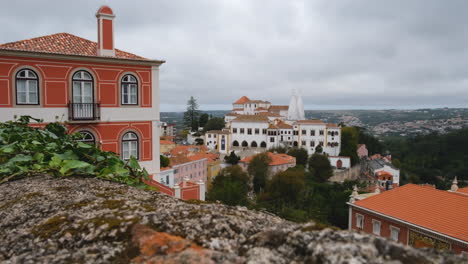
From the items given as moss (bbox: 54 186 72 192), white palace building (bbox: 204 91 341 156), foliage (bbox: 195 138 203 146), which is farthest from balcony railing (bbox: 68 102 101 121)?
foliage (bbox: 195 138 203 146)

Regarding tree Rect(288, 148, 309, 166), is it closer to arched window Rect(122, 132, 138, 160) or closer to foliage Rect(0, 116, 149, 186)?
arched window Rect(122, 132, 138, 160)

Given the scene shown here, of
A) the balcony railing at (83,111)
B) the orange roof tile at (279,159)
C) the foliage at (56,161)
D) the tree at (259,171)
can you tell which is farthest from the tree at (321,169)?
the foliage at (56,161)

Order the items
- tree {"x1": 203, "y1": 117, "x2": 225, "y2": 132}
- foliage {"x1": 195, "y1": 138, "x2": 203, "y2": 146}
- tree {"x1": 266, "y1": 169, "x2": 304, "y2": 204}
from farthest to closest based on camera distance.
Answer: tree {"x1": 203, "y1": 117, "x2": 225, "y2": 132}, foliage {"x1": 195, "y1": 138, "x2": 203, "y2": 146}, tree {"x1": 266, "y1": 169, "x2": 304, "y2": 204}

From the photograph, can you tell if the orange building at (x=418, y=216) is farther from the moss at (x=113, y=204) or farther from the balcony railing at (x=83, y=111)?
the moss at (x=113, y=204)

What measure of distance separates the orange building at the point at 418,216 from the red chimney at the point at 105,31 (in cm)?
1523

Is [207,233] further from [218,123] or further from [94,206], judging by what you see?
[218,123]

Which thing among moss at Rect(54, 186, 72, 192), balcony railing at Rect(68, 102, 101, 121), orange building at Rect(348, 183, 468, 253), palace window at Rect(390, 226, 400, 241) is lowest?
palace window at Rect(390, 226, 400, 241)

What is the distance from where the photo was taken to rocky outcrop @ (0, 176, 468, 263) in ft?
4.73

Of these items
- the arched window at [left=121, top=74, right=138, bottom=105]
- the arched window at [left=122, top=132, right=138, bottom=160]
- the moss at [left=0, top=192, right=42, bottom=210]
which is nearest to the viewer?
the moss at [left=0, top=192, right=42, bottom=210]

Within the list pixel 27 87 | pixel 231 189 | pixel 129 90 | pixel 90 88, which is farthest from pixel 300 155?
pixel 27 87

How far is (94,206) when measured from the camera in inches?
94.3

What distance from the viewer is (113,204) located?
7.86ft

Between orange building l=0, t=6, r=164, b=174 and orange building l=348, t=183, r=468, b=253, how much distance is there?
12.9m

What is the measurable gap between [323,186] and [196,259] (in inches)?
2399
